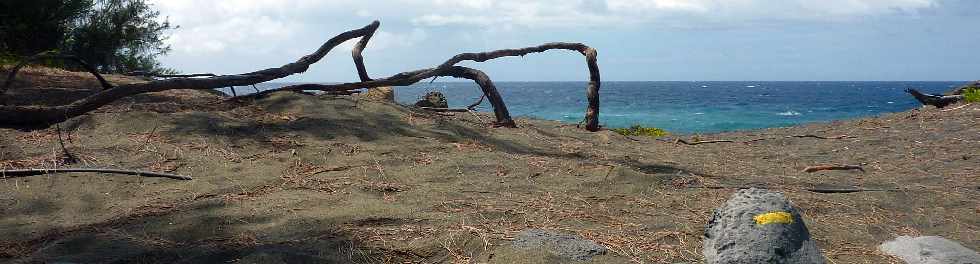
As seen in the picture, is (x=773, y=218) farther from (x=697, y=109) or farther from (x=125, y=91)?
(x=697, y=109)

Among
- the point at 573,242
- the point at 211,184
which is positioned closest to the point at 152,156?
the point at 211,184

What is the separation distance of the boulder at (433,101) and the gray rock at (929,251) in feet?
23.0

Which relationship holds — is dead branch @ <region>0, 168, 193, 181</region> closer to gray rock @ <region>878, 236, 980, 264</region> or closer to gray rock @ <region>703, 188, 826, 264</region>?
gray rock @ <region>703, 188, 826, 264</region>

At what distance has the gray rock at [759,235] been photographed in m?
2.98

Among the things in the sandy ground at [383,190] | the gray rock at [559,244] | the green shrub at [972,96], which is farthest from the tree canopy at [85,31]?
the green shrub at [972,96]

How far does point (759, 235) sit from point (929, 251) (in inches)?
40.8

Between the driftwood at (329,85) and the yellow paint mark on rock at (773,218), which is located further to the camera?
the driftwood at (329,85)

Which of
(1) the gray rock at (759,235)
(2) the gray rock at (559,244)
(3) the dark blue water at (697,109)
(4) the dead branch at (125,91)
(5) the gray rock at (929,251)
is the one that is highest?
(4) the dead branch at (125,91)

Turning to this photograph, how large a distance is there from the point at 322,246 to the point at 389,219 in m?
0.51

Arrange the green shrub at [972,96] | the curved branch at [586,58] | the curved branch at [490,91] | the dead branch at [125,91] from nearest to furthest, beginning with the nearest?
the dead branch at [125,91] → the curved branch at [490,91] → the curved branch at [586,58] → the green shrub at [972,96]

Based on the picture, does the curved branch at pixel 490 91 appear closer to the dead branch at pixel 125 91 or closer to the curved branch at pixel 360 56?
the curved branch at pixel 360 56

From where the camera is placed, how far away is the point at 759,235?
304 cm

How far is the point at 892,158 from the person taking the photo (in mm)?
7117

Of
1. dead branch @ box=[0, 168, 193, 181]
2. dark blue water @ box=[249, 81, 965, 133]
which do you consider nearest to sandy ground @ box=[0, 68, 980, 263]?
dead branch @ box=[0, 168, 193, 181]
